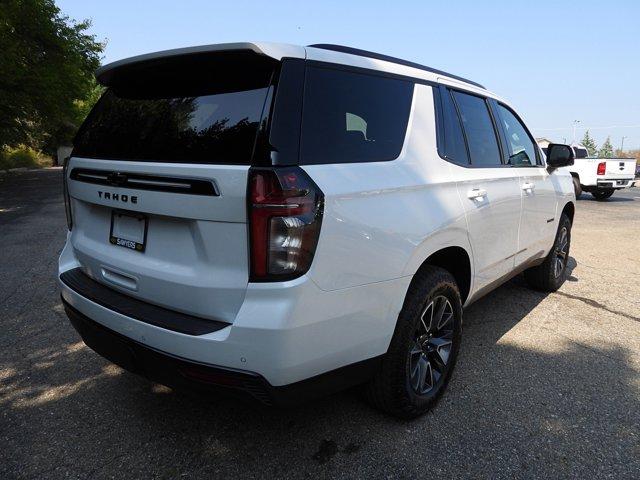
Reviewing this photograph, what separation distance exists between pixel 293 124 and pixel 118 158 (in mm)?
951

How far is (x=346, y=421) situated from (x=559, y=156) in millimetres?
3134

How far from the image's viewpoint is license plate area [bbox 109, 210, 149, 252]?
214cm

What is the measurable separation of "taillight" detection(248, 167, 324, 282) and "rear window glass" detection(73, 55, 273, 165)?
0.46ft

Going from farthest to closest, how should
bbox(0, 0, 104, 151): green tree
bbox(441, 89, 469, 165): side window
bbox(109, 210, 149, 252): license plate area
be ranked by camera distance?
1. bbox(0, 0, 104, 151): green tree
2. bbox(441, 89, 469, 165): side window
3. bbox(109, 210, 149, 252): license plate area

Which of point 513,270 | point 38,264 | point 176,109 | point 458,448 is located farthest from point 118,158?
point 38,264

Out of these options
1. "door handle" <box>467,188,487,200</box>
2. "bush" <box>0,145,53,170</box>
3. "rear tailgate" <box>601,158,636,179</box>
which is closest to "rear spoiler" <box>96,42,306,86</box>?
"door handle" <box>467,188,487,200</box>

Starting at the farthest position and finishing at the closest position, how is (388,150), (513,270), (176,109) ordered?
(513,270)
(388,150)
(176,109)

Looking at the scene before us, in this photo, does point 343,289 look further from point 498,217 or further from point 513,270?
point 513,270

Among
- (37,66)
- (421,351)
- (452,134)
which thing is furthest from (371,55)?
(37,66)

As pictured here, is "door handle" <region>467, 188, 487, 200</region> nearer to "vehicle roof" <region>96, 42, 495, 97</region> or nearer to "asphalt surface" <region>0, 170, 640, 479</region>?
"vehicle roof" <region>96, 42, 495, 97</region>

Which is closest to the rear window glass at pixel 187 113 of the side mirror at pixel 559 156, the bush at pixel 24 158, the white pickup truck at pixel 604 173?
the side mirror at pixel 559 156

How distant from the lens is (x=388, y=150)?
2318 millimetres

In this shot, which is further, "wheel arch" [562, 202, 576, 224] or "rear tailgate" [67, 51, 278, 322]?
"wheel arch" [562, 202, 576, 224]

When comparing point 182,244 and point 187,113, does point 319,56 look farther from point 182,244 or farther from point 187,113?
point 182,244
